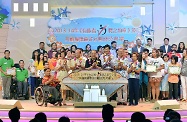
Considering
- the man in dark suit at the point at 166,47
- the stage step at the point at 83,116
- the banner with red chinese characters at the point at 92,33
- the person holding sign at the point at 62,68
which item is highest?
the banner with red chinese characters at the point at 92,33

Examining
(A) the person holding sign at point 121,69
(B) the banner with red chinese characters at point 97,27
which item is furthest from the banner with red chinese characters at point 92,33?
(A) the person holding sign at point 121,69

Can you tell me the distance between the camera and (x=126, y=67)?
8680 millimetres

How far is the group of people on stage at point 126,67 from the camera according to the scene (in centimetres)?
870

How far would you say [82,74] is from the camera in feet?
27.8

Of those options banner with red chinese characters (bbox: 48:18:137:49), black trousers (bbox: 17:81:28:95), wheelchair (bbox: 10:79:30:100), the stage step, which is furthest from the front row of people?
banner with red chinese characters (bbox: 48:18:137:49)

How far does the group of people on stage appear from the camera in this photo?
8.70 metres

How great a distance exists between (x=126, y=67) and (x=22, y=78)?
329 centimetres

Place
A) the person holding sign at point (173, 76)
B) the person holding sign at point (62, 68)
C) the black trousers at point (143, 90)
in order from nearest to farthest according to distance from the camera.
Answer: the person holding sign at point (62, 68) → the person holding sign at point (173, 76) → the black trousers at point (143, 90)

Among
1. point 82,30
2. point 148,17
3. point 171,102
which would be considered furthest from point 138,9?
point 171,102

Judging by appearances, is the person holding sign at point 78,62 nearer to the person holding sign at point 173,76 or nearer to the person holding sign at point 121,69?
the person holding sign at point 121,69

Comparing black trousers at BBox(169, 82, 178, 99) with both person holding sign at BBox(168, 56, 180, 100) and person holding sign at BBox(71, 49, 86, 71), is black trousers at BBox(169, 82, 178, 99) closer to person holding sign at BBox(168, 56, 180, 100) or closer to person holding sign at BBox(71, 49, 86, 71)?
person holding sign at BBox(168, 56, 180, 100)

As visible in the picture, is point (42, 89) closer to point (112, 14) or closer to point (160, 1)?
point (112, 14)

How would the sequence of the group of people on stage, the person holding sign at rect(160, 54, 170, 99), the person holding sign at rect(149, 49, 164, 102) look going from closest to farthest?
the group of people on stage
the person holding sign at rect(149, 49, 164, 102)
the person holding sign at rect(160, 54, 170, 99)

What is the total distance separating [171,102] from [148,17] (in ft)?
16.5
